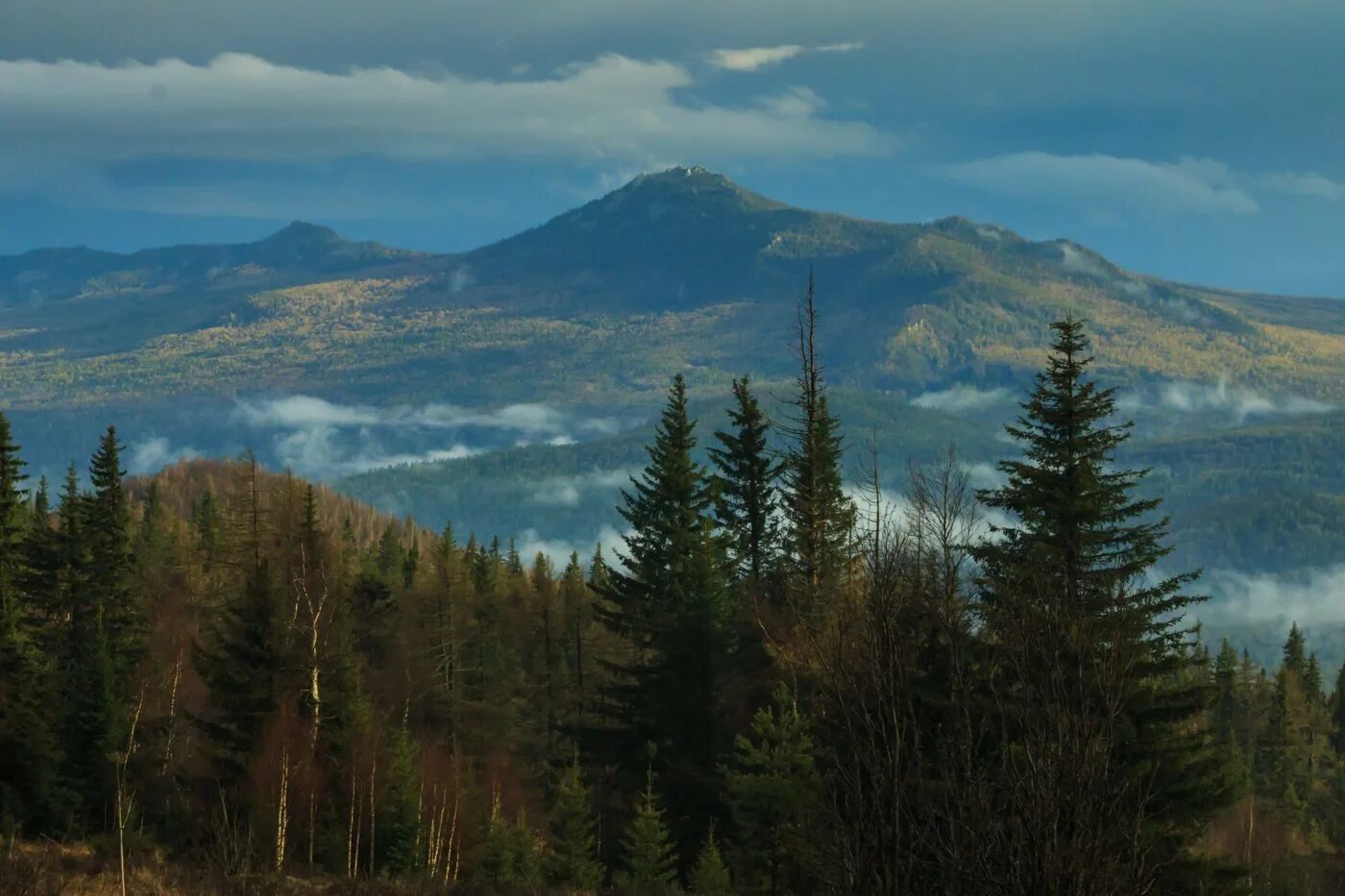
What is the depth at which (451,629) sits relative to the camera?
2219 inches

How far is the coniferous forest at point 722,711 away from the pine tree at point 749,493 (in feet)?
0.46

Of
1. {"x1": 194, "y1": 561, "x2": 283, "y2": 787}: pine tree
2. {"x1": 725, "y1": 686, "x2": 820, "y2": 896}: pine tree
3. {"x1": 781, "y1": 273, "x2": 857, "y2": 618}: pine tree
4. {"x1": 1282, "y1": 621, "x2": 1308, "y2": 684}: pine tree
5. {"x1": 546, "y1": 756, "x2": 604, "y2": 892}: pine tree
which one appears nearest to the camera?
{"x1": 725, "y1": 686, "x2": 820, "y2": 896}: pine tree

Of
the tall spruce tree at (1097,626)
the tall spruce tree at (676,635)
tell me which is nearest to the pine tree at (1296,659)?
the tall spruce tree at (676,635)

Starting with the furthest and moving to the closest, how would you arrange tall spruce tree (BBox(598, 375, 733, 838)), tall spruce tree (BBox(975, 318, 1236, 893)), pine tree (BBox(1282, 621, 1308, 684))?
pine tree (BBox(1282, 621, 1308, 684)), tall spruce tree (BBox(598, 375, 733, 838)), tall spruce tree (BBox(975, 318, 1236, 893))

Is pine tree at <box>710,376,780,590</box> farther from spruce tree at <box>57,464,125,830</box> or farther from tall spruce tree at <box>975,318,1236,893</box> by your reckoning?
spruce tree at <box>57,464,125,830</box>

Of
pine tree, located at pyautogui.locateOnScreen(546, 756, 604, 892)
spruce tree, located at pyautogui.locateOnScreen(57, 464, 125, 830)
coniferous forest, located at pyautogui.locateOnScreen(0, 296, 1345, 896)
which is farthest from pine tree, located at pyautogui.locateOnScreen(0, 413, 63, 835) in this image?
pine tree, located at pyautogui.locateOnScreen(546, 756, 604, 892)

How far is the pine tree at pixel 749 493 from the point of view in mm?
40812

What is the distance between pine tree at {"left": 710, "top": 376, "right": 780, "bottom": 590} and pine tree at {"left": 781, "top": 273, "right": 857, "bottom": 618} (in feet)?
12.1

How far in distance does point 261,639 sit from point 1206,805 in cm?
2439

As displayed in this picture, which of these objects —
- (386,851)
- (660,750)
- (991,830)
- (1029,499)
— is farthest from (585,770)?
(991,830)

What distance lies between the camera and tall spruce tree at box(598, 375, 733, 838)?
35.4 m

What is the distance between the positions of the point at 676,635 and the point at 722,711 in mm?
2715

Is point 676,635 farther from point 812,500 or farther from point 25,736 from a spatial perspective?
point 25,736

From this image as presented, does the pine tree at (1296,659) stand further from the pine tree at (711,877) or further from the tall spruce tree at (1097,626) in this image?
the tall spruce tree at (1097,626)
